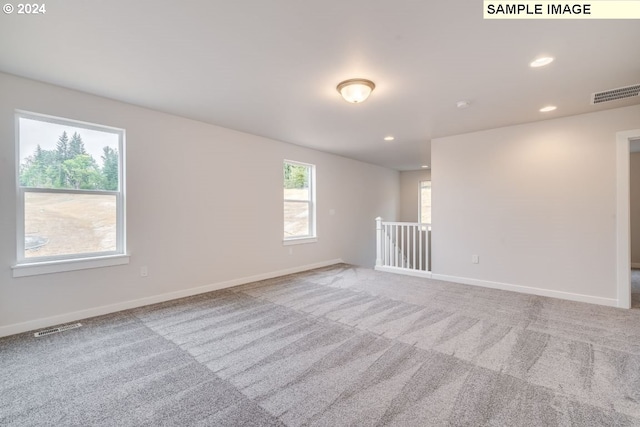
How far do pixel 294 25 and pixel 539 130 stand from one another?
378 centimetres

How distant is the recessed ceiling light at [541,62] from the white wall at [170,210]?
371cm

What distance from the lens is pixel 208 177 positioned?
4.07 m

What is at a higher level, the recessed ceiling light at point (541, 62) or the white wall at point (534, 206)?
the recessed ceiling light at point (541, 62)

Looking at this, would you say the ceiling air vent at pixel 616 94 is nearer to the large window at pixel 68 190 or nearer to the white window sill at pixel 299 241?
the white window sill at pixel 299 241

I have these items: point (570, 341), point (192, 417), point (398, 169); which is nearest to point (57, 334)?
point (192, 417)

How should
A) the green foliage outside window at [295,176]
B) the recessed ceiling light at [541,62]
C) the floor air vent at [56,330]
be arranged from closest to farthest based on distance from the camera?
1. the recessed ceiling light at [541,62]
2. the floor air vent at [56,330]
3. the green foliage outside window at [295,176]

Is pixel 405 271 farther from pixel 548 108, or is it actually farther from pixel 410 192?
pixel 410 192

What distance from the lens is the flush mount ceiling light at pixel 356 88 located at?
267 cm

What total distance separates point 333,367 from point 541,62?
3.02 m

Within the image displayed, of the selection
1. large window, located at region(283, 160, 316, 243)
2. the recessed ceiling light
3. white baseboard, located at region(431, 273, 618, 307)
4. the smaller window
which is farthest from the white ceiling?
the smaller window

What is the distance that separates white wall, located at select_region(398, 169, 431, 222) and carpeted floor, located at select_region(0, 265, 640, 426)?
5.02m

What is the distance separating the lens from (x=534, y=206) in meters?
3.93

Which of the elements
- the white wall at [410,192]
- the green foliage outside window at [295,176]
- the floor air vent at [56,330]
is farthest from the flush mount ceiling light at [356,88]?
the white wall at [410,192]

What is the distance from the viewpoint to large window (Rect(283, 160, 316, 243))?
5.34m
